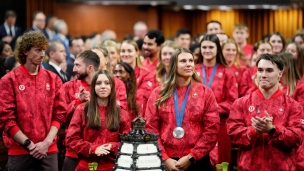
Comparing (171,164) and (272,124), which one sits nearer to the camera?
(272,124)

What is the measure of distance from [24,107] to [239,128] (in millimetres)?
1874

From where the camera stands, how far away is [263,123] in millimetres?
6781

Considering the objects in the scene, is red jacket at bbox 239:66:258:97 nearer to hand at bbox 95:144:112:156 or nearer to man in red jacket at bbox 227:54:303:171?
man in red jacket at bbox 227:54:303:171

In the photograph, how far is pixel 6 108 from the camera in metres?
7.11

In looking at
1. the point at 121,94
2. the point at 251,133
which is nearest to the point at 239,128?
the point at 251,133

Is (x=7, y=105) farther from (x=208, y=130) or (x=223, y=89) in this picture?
(x=223, y=89)

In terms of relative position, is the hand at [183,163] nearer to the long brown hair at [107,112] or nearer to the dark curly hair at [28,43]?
the long brown hair at [107,112]

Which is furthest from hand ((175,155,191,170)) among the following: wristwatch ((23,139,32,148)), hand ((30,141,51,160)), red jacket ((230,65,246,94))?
red jacket ((230,65,246,94))

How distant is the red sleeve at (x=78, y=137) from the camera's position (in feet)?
24.0

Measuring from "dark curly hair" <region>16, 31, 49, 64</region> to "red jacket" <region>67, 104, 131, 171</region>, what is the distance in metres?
0.69

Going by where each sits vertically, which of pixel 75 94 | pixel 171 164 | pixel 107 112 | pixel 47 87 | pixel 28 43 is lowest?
pixel 171 164

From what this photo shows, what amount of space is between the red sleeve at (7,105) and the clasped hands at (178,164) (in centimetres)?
139

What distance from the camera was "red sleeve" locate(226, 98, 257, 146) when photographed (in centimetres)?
702

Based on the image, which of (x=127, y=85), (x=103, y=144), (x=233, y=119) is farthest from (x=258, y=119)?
(x=127, y=85)
